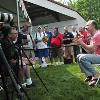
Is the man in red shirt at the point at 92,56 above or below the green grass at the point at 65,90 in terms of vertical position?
above

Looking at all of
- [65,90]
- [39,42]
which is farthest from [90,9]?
[65,90]

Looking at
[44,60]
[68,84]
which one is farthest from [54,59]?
[68,84]

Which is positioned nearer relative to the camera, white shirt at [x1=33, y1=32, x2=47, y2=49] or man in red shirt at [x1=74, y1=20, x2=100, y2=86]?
man in red shirt at [x1=74, y1=20, x2=100, y2=86]

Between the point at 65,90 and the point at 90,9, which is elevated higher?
the point at 90,9

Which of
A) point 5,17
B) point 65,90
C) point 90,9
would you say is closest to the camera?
point 5,17

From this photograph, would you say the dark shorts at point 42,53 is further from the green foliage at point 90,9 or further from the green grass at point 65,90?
the green foliage at point 90,9

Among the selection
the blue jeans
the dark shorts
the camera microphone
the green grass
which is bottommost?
the green grass

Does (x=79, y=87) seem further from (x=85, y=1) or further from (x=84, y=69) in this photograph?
(x=85, y=1)

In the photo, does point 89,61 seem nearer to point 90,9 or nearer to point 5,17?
point 5,17

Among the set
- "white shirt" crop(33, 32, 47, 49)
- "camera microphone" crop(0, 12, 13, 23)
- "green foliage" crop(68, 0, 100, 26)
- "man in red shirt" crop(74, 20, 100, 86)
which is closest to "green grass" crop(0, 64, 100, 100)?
"man in red shirt" crop(74, 20, 100, 86)

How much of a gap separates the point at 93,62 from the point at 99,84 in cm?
56

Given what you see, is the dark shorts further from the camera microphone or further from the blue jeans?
the camera microphone

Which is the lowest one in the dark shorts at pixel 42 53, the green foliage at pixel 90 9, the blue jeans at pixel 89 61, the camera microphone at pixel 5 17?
the dark shorts at pixel 42 53

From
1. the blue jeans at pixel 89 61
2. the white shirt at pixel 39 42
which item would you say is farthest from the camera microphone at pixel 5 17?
the white shirt at pixel 39 42
